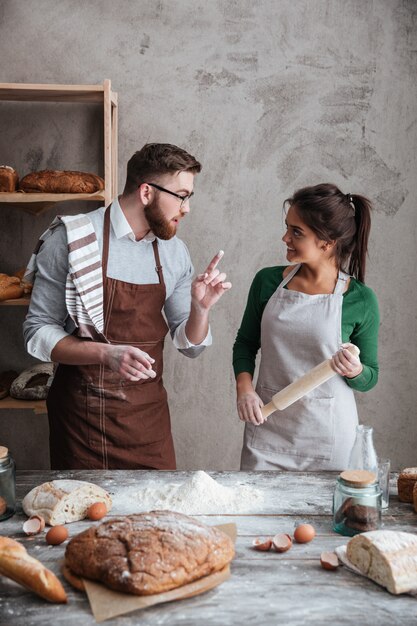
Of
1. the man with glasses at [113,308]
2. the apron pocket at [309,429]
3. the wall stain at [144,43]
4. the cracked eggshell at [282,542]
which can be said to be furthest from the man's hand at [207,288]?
the wall stain at [144,43]

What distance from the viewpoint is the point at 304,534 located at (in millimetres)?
1419

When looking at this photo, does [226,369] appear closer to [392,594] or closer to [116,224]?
[116,224]

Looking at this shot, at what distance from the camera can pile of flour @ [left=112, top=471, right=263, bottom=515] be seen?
5.19ft

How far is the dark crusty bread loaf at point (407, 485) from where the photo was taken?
1.65m

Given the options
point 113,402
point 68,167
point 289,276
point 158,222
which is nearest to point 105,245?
point 158,222

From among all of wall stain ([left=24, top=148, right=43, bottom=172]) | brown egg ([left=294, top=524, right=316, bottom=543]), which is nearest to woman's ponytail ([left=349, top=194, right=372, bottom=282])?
brown egg ([left=294, top=524, right=316, bottom=543])

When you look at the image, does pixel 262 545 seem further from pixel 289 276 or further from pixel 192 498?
pixel 289 276

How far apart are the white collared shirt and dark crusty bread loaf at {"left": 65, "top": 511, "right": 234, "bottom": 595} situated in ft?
3.34

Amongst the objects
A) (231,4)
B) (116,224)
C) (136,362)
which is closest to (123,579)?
(136,362)

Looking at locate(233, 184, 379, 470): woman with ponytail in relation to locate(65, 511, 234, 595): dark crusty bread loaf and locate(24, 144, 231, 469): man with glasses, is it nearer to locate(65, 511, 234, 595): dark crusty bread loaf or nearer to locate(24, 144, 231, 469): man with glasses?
locate(24, 144, 231, 469): man with glasses

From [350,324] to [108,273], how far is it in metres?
0.86

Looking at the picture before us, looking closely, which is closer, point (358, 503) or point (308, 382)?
point (358, 503)

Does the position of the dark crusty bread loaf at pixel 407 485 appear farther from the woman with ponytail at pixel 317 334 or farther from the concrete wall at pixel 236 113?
the concrete wall at pixel 236 113

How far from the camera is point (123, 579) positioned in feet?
3.88
